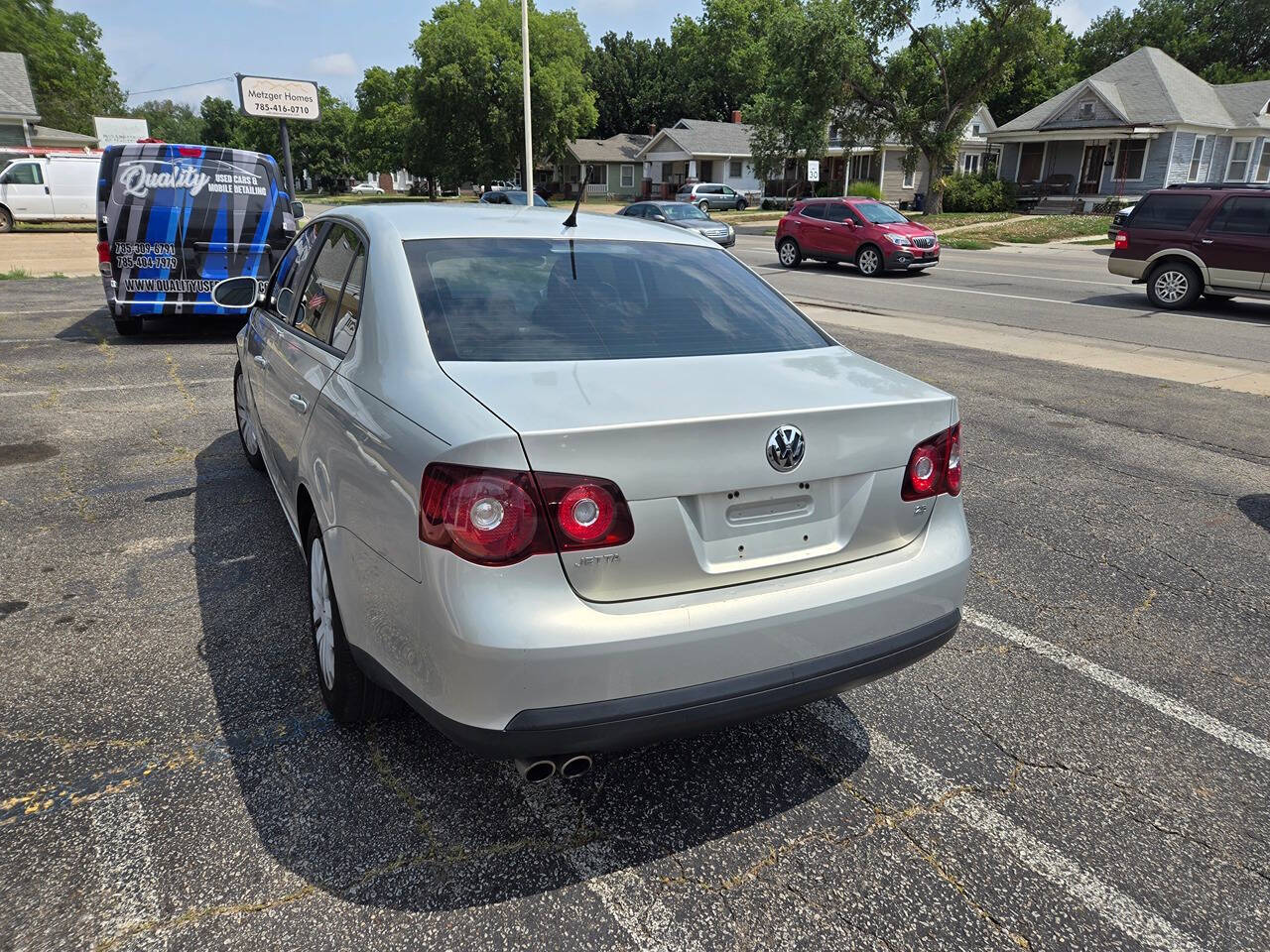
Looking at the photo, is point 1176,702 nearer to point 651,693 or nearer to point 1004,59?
point 651,693

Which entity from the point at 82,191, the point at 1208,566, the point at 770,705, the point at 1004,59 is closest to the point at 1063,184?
the point at 1004,59

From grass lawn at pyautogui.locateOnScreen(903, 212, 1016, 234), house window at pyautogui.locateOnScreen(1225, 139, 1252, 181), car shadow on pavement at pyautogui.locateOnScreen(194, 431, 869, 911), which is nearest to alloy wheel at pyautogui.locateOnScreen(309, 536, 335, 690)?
car shadow on pavement at pyautogui.locateOnScreen(194, 431, 869, 911)

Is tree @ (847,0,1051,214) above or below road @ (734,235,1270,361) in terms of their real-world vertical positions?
above


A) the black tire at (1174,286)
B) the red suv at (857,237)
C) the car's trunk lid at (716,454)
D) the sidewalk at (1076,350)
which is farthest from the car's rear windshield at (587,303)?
the red suv at (857,237)

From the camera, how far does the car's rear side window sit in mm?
14328

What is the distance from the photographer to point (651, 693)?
7.41 ft

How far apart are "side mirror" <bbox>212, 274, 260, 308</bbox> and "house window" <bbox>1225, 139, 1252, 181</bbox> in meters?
55.3

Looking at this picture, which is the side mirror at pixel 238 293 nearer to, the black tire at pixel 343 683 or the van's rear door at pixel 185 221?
the black tire at pixel 343 683

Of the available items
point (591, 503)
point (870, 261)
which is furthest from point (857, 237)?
point (591, 503)

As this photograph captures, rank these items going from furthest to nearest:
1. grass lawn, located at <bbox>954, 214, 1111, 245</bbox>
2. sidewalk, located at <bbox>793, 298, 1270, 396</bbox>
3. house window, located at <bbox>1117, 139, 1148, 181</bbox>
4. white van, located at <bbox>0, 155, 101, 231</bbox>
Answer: house window, located at <bbox>1117, 139, 1148, 181</bbox>, grass lawn, located at <bbox>954, 214, 1111, 245</bbox>, white van, located at <bbox>0, 155, 101, 231</bbox>, sidewalk, located at <bbox>793, 298, 1270, 396</bbox>

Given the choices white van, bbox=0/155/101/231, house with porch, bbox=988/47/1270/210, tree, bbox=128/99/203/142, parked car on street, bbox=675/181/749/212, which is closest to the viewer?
white van, bbox=0/155/101/231

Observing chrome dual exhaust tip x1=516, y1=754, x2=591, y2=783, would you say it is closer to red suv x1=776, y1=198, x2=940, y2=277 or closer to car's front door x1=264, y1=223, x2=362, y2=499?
car's front door x1=264, y1=223, x2=362, y2=499

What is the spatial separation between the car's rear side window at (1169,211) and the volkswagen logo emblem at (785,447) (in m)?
15.1

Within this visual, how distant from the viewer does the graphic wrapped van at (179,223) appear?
9781 millimetres
